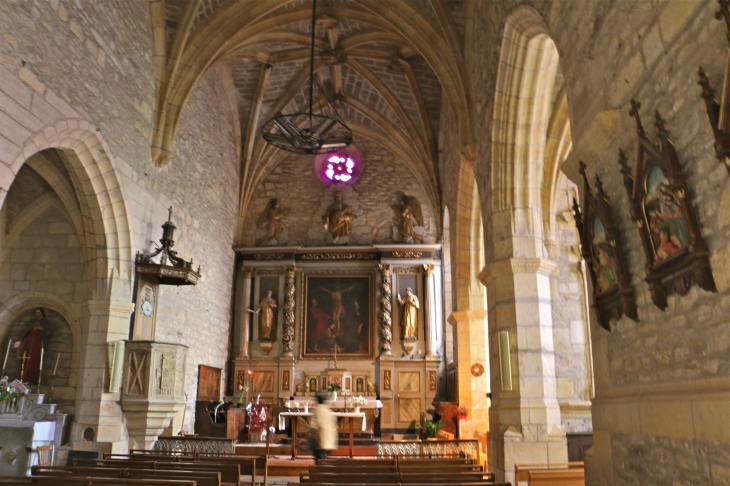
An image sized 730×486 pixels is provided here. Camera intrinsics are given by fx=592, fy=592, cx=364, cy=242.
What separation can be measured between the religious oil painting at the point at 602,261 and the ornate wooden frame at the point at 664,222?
57cm

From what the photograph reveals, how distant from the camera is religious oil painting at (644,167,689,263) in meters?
3.52

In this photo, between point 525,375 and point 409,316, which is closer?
point 525,375

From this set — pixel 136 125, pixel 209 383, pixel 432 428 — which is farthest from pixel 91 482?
pixel 209 383

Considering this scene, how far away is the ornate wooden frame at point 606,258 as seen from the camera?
4.31 m

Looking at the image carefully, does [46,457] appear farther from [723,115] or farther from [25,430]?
[723,115]

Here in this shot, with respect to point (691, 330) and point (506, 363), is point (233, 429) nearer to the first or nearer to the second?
point (506, 363)

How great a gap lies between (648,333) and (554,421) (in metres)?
3.86

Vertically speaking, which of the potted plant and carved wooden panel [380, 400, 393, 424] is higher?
carved wooden panel [380, 400, 393, 424]

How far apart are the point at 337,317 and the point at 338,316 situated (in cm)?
4

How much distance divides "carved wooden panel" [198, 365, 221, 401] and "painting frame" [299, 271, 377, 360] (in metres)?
2.45

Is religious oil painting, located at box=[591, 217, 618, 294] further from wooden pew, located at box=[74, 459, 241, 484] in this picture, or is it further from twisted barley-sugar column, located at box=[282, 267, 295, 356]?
twisted barley-sugar column, located at box=[282, 267, 295, 356]

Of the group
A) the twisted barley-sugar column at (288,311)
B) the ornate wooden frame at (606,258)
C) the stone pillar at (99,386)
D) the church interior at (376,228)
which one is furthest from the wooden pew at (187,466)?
the twisted barley-sugar column at (288,311)

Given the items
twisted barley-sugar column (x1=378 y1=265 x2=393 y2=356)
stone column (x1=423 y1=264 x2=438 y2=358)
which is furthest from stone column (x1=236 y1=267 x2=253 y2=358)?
stone column (x1=423 y1=264 x2=438 y2=358)

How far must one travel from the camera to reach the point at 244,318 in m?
16.5
